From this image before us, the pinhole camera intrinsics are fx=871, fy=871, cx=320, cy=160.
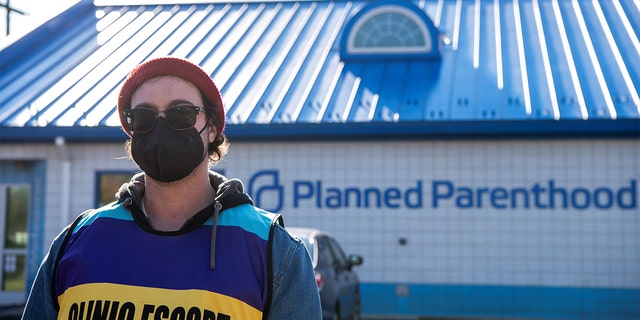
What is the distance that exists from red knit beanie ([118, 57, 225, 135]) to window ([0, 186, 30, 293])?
13.3 m

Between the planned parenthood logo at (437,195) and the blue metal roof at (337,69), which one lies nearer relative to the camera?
the planned parenthood logo at (437,195)

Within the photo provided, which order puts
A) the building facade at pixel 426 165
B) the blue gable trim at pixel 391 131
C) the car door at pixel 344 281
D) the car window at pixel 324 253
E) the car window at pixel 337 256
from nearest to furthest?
the car window at pixel 324 253 < the car door at pixel 344 281 < the car window at pixel 337 256 < the blue gable trim at pixel 391 131 < the building facade at pixel 426 165

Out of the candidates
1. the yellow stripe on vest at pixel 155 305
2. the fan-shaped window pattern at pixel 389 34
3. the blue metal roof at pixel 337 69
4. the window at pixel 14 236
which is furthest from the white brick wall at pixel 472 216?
the yellow stripe on vest at pixel 155 305

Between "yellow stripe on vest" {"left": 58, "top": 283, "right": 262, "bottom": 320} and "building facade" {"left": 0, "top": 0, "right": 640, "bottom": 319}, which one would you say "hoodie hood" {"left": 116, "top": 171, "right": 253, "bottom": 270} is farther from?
"building facade" {"left": 0, "top": 0, "right": 640, "bottom": 319}

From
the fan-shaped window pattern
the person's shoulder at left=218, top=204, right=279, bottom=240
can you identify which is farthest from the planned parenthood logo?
the person's shoulder at left=218, top=204, right=279, bottom=240

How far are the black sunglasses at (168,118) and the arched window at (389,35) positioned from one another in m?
13.9

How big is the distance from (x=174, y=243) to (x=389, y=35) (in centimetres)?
1447

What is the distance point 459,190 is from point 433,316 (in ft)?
6.76

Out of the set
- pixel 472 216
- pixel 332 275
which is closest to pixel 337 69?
pixel 472 216

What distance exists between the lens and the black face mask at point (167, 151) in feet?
8.86

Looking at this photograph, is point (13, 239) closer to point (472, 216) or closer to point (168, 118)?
point (472, 216)

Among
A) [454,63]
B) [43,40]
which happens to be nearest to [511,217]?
[454,63]

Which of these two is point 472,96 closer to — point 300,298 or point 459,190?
point 459,190

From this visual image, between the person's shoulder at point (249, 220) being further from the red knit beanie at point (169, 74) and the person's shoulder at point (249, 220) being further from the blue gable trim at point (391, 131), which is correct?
the blue gable trim at point (391, 131)
